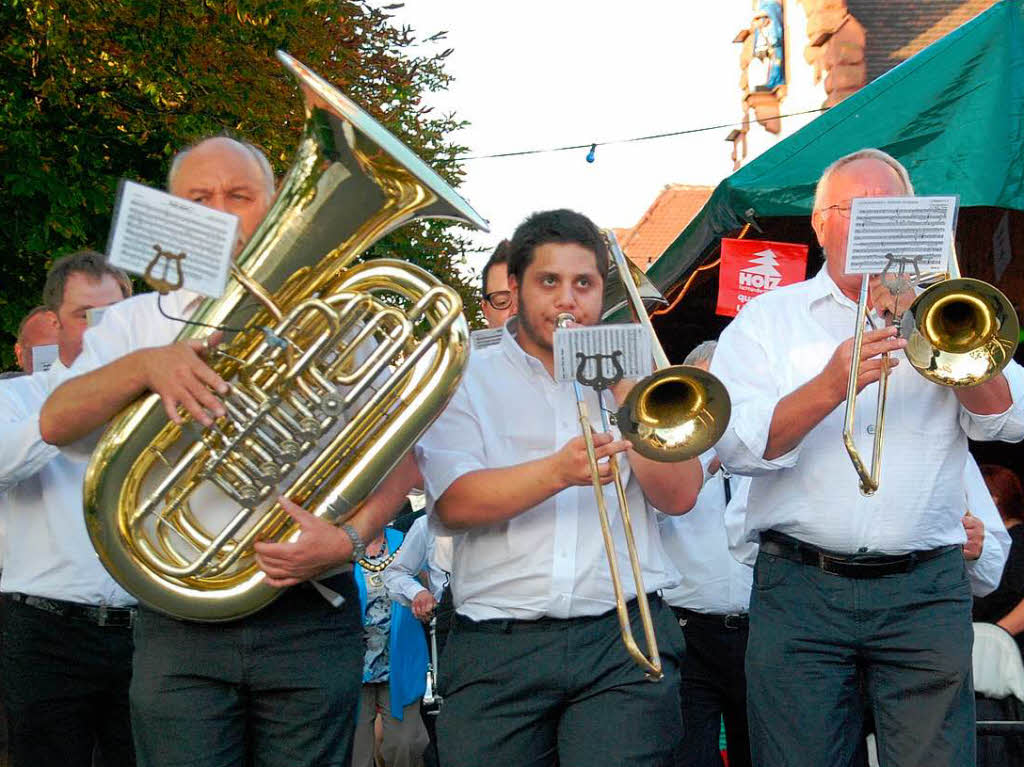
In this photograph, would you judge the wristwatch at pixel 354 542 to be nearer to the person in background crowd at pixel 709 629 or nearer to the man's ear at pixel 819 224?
the man's ear at pixel 819 224

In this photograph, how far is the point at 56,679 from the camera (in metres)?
4.49

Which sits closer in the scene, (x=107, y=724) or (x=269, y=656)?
(x=269, y=656)

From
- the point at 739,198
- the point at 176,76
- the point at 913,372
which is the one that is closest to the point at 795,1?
the point at 176,76

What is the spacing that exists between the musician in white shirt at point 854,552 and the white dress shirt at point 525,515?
0.41 m

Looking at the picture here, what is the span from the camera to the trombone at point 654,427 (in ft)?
10.8

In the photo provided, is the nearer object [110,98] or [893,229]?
[893,229]

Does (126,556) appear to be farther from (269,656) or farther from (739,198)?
(739,198)

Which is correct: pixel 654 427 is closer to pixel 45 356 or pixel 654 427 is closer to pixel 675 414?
pixel 675 414

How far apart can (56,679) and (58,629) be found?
0.56 ft

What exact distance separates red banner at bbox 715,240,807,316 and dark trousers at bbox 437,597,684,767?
520cm

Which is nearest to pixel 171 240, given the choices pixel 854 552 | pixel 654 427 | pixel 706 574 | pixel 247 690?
pixel 247 690

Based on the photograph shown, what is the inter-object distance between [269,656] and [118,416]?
2.35 feet

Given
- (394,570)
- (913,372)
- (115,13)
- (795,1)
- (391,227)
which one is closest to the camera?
(391,227)

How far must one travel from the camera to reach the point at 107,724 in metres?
4.66
